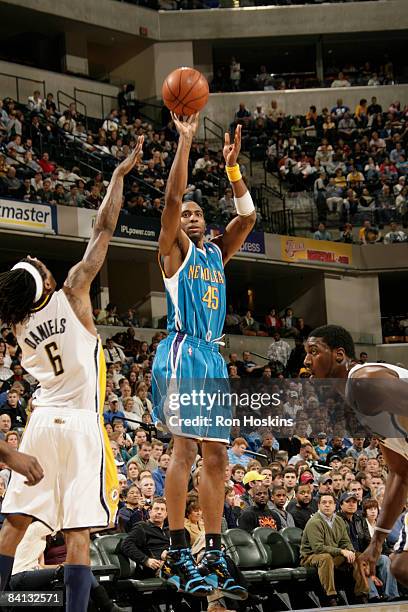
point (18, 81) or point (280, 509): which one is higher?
point (18, 81)

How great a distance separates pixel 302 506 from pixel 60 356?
588 cm

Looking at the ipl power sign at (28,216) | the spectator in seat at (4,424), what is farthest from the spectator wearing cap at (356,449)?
the ipl power sign at (28,216)

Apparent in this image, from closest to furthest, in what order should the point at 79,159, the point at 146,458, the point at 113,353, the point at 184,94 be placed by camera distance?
the point at 184,94 < the point at 146,458 < the point at 113,353 < the point at 79,159

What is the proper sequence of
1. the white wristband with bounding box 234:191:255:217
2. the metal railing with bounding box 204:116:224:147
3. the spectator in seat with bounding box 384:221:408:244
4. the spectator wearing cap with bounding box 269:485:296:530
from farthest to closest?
the metal railing with bounding box 204:116:224:147
the spectator in seat with bounding box 384:221:408:244
the spectator wearing cap with bounding box 269:485:296:530
the white wristband with bounding box 234:191:255:217

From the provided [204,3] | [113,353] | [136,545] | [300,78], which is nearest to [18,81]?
[204,3]

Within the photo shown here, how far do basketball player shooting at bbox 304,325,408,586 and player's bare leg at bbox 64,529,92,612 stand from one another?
1522mm

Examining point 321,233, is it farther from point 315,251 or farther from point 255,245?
point 255,245

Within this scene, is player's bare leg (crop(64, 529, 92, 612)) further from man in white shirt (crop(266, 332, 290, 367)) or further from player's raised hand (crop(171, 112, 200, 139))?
man in white shirt (crop(266, 332, 290, 367))

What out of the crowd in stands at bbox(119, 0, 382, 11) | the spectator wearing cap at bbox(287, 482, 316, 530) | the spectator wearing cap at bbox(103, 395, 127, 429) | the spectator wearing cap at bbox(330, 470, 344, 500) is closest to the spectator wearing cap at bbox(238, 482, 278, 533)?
the spectator wearing cap at bbox(287, 482, 316, 530)

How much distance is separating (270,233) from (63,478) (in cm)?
1933

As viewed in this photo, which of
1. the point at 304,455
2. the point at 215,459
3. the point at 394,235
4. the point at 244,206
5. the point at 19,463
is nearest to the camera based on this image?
the point at 19,463

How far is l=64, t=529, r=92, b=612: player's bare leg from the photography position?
17.2 ft

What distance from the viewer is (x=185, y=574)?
19.7 feet

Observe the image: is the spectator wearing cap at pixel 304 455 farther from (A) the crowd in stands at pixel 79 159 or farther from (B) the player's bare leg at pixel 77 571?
(B) the player's bare leg at pixel 77 571
